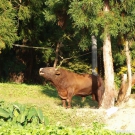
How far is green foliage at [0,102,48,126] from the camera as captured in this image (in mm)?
9945

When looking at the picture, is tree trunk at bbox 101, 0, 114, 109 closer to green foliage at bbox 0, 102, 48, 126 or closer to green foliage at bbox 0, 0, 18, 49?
green foliage at bbox 0, 102, 48, 126

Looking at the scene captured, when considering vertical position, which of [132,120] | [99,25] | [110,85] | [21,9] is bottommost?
[132,120]

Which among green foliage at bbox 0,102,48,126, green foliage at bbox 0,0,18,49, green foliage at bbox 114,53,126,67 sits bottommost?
green foliage at bbox 0,102,48,126

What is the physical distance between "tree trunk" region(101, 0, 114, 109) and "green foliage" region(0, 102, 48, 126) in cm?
469

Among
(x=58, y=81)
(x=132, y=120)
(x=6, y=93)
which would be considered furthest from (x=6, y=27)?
(x=132, y=120)

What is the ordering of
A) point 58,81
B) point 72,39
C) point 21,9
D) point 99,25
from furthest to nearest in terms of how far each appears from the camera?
point 72,39
point 21,9
point 58,81
point 99,25

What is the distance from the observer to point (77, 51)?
87.4ft

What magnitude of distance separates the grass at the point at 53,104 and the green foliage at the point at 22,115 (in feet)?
2.41

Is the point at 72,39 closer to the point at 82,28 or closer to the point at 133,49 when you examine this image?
the point at 133,49

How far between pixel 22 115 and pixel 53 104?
609cm

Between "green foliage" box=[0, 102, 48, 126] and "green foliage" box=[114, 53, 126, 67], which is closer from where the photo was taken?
"green foliage" box=[0, 102, 48, 126]

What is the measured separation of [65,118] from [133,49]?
11869 mm

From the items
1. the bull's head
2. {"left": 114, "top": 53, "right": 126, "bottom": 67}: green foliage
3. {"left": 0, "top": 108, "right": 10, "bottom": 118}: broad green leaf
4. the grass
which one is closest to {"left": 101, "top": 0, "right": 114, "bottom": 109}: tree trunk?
the grass

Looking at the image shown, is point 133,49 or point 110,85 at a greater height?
point 133,49
